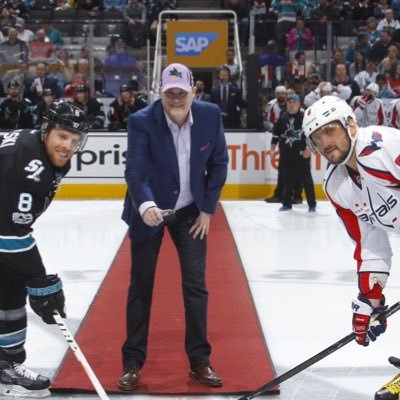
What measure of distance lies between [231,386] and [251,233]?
4.35 metres

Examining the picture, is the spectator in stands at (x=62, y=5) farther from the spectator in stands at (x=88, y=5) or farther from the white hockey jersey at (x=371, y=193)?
the white hockey jersey at (x=371, y=193)

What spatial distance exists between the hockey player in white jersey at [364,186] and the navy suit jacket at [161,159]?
685 mm

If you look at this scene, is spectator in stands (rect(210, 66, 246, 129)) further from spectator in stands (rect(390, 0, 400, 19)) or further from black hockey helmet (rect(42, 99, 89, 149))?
black hockey helmet (rect(42, 99, 89, 149))

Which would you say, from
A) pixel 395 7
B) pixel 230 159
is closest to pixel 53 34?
pixel 230 159

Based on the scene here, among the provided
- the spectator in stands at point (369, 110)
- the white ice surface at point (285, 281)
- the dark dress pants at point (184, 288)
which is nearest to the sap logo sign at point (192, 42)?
the spectator in stands at point (369, 110)

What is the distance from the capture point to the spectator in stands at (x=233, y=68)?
11.6 meters

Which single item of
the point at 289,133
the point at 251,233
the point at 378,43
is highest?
the point at 378,43

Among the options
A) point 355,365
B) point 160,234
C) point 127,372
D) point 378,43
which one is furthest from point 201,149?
point 378,43

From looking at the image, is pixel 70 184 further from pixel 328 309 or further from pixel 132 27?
pixel 328 309

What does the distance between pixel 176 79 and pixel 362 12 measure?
11.5 metres

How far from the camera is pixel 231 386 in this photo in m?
3.85

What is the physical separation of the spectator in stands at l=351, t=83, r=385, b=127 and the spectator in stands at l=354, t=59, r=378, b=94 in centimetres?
107

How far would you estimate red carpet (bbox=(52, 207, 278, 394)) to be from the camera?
154 inches

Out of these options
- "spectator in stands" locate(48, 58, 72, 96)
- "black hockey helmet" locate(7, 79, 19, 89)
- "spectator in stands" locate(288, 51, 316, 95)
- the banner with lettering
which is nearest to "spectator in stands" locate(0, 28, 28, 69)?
"spectator in stands" locate(48, 58, 72, 96)
